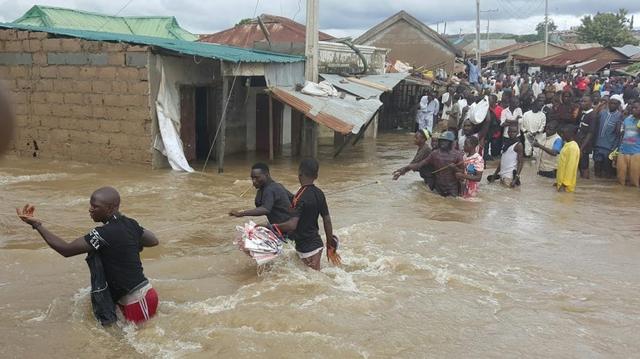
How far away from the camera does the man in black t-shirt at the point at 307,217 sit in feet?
16.9

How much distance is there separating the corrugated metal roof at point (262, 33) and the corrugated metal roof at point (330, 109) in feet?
31.7

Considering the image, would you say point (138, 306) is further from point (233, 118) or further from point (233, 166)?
point (233, 118)

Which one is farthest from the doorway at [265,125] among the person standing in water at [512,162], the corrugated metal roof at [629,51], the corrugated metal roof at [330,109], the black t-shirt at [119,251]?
the corrugated metal roof at [629,51]

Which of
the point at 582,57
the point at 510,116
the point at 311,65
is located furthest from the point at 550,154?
the point at 582,57

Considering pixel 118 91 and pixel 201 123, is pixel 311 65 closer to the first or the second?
pixel 201 123

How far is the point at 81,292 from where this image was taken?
5.12 metres

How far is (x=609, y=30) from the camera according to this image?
5031cm

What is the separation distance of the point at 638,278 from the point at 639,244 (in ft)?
5.45

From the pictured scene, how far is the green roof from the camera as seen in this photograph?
1797cm

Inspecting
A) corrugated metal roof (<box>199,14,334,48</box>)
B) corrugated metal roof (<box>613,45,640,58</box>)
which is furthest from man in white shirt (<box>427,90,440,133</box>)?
corrugated metal roof (<box>613,45,640,58</box>)

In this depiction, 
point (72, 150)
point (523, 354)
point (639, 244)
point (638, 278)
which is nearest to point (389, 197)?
point (639, 244)

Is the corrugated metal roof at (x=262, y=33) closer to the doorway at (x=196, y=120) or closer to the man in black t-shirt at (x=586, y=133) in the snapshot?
the doorway at (x=196, y=120)

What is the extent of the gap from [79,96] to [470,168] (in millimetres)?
7761

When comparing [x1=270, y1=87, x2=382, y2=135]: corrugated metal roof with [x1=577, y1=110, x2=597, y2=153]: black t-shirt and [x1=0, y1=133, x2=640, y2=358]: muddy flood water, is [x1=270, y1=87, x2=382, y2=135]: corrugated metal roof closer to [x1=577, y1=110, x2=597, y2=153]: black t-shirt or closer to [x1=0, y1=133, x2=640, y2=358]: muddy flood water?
[x1=0, y1=133, x2=640, y2=358]: muddy flood water
